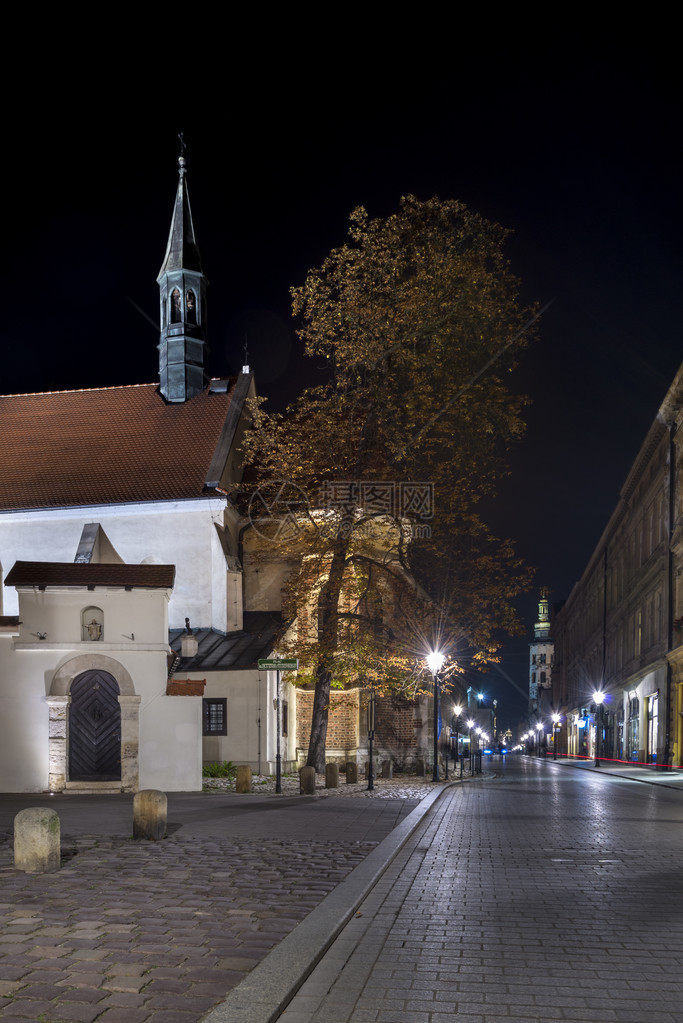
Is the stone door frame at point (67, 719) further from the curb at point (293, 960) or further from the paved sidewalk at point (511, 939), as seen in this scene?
the curb at point (293, 960)

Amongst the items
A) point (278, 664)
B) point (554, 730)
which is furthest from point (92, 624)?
point (554, 730)

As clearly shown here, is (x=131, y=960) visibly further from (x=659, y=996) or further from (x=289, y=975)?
(x=659, y=996)

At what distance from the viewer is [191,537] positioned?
108ft

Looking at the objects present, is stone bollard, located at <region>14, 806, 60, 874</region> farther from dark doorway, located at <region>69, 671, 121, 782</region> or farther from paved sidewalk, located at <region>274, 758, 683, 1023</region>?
dark doorway, located at <region>69, 671, 121, 782</region>

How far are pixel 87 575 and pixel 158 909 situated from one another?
1404 cm

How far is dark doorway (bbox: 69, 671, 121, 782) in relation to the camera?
20.6 metres

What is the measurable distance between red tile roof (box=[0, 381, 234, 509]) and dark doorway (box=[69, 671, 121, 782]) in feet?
40.6

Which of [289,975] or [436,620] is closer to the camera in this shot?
[289,975]

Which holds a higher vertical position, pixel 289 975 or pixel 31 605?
pixel 31 605

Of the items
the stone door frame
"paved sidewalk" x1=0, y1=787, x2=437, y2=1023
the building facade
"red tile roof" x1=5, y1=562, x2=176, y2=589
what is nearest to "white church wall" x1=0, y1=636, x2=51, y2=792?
the stone door frame

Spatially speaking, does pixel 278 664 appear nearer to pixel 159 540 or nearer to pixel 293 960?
pixel 159 540

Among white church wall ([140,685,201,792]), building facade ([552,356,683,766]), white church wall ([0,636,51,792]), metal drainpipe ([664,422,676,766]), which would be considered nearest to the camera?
white church wall ([0,636,51,792])

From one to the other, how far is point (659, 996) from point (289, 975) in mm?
1992

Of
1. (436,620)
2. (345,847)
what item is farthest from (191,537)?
(345,847)
